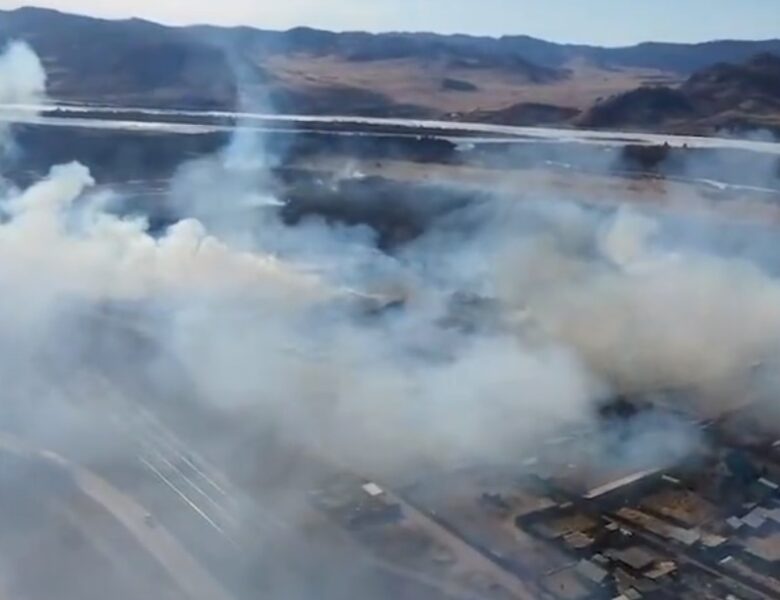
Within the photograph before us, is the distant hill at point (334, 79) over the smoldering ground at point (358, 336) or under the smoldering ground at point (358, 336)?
over

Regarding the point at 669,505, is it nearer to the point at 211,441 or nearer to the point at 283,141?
the point at 211,441

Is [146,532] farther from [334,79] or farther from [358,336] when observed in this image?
[334,79]

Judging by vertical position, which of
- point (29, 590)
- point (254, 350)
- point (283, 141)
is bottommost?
point (29, 590)

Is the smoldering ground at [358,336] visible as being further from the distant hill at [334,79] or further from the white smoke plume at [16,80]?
the distant hill at [334,79]

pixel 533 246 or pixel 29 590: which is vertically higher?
pixel 533 246

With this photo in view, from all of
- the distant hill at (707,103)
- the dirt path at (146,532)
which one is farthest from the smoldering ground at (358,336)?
the distant hill at (707,103)

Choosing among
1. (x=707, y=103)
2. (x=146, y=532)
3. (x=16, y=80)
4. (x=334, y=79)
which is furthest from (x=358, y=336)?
(x=334, y=79)

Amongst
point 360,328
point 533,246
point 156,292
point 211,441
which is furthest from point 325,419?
point 533,246

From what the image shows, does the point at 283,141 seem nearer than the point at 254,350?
No
